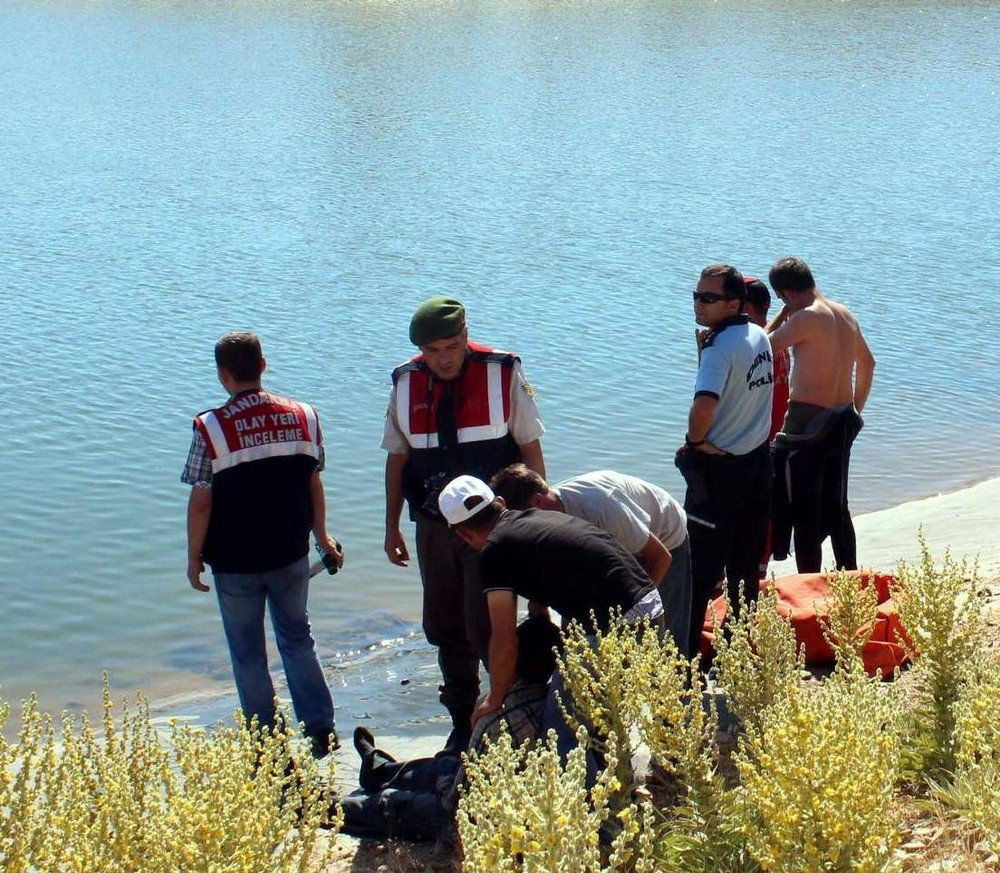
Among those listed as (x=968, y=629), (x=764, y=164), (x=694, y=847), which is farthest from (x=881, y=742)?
(x=764, y=164)

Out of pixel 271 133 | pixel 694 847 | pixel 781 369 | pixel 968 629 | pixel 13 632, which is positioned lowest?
pixel 13 632

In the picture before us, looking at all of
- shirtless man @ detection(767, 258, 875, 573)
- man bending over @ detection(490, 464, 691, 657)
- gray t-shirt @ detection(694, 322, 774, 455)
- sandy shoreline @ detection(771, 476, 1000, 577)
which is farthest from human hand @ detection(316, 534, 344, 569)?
sandy shoreline @ detection(771, 476, 1000, 577)

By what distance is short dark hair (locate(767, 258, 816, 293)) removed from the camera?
692 centimetres

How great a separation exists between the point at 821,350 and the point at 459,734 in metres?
2.66

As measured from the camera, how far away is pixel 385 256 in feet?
61.9

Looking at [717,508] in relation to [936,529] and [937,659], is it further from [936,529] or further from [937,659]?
[936,529]

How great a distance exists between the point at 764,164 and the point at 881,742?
76.4 ft

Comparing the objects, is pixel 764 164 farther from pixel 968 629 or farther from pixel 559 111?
pixel 968 629

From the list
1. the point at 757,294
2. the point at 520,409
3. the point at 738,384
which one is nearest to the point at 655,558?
the point at 520,409

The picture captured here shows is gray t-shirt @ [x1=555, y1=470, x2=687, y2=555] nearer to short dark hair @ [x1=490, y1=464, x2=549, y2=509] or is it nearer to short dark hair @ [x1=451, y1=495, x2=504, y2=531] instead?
short dark hair @ [x1=490, y1=464, x2=549, y2=509]

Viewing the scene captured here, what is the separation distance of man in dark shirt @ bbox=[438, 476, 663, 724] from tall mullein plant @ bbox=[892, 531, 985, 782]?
2.95ft

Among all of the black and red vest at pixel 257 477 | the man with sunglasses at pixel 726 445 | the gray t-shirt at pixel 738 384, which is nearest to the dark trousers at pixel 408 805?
the black and red vest at pixel 257 477

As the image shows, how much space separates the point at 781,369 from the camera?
7.00m

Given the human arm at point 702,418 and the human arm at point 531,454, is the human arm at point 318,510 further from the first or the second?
the human arm at point 702,418
